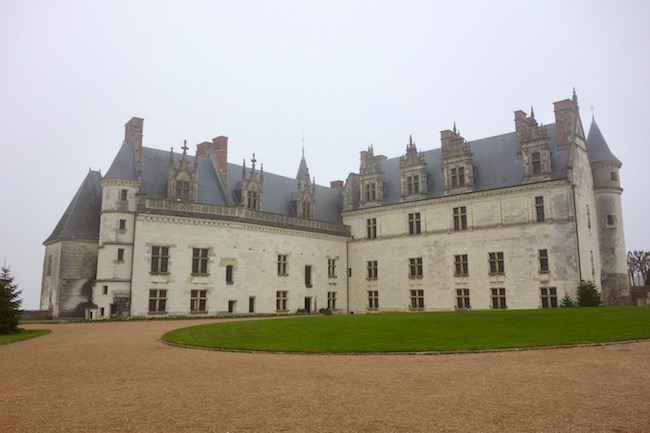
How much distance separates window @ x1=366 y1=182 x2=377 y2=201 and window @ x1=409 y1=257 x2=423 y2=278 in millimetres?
6163

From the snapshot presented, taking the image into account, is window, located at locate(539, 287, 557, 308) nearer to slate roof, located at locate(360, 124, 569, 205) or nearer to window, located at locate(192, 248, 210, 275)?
slate roof, located at locate(360, 124, 569, 205)

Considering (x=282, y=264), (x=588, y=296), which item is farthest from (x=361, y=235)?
(x=588, y=296)

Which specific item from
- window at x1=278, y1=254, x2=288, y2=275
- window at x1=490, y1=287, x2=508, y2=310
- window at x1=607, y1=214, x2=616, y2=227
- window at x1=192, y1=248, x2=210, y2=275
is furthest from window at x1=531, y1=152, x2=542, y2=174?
window at x1=192, y1=248, x2=210, y2=275

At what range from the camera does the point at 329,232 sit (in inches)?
1508

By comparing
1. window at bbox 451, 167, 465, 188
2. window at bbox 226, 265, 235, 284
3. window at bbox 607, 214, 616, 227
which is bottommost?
window at bbox 226, 265, 235, 284

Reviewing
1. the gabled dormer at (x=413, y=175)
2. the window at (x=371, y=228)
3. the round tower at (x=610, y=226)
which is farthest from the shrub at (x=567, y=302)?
the window at (x=371, y=228)

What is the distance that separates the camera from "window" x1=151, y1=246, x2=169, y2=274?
2844cm

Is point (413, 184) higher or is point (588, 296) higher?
point (413, 184)

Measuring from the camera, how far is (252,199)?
112ft

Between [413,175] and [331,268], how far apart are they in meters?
9.47

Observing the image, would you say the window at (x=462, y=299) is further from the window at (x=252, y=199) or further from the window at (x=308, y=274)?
the window at (x=252, y=199)

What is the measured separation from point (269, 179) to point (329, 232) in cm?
638

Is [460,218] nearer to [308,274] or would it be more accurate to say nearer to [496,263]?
[496,263]

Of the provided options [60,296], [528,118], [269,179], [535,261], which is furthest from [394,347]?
[269,179]
